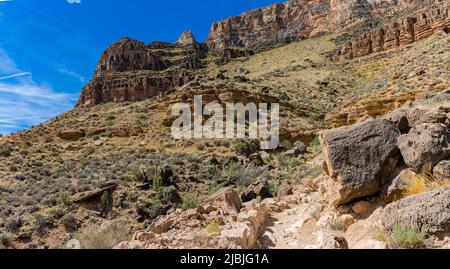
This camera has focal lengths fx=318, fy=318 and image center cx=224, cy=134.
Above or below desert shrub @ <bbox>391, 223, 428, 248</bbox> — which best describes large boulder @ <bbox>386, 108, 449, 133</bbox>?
above

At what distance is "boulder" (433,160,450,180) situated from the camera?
4.42 m

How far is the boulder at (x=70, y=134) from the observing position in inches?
1051

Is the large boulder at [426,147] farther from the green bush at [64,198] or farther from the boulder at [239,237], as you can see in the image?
the green bush at [64,198]

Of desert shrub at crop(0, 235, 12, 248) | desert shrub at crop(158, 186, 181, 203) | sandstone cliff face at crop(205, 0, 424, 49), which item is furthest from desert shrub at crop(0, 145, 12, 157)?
sandstone cliff face at crop(205, 0, 424, 49)

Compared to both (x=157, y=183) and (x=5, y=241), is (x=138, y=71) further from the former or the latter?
(x=5, y=241)

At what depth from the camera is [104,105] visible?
199 feet

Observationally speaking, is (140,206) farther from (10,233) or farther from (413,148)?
(413,148)

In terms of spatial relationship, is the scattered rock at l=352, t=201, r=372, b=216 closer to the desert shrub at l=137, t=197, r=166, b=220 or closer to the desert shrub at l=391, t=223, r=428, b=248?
the desert shrub at l=391, t=223, r=428, b=248

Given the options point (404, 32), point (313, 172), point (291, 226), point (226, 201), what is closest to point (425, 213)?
point (291, 226)

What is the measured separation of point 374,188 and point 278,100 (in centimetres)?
2729

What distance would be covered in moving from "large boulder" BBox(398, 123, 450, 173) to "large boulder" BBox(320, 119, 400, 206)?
279 millimetres

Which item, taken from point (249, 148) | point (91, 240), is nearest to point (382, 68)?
point (249, 148)

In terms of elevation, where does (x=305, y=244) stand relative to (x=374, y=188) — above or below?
below

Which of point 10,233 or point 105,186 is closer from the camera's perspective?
point 10,233
